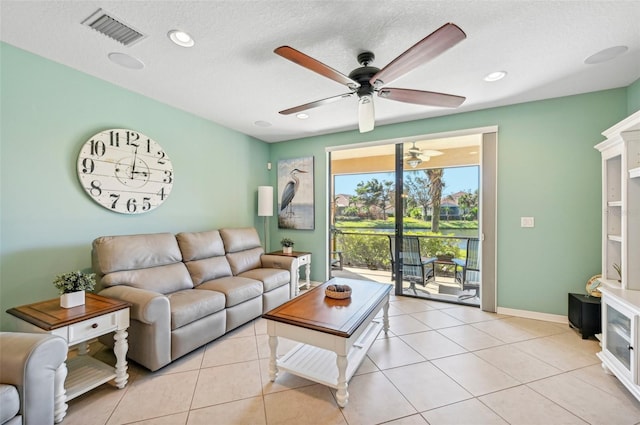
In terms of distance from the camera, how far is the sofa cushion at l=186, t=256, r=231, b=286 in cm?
293

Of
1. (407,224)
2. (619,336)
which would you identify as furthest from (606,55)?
(407,224)

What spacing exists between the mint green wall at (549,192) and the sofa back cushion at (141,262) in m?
3.85

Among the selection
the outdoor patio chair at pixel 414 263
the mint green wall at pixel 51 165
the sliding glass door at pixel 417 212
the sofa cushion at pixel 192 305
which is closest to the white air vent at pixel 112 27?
the mint green wall at pixel 51 165

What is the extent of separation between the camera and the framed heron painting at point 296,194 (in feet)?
15.0

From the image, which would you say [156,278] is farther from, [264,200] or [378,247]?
[378,247]

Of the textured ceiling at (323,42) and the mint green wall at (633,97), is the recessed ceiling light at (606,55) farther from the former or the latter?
the mint green wall at (633,97)

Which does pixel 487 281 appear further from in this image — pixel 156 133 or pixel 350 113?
pixel 156 133

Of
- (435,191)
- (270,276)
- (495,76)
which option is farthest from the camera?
(435,191)

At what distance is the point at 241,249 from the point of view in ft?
12.3

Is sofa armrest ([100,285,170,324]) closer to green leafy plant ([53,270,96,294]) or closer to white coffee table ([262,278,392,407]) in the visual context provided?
green leafy plant ([53,270,96,294])

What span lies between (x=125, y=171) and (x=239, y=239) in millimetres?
1573

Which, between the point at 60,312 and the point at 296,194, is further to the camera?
the point at 296,194

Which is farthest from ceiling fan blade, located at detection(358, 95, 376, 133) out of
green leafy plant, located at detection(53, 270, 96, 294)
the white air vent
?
green leafy plant, located at detection(53, 270, 96, 294)

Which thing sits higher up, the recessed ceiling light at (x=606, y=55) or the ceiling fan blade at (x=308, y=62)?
the recessed ceiling light at (x=606, y=55)
